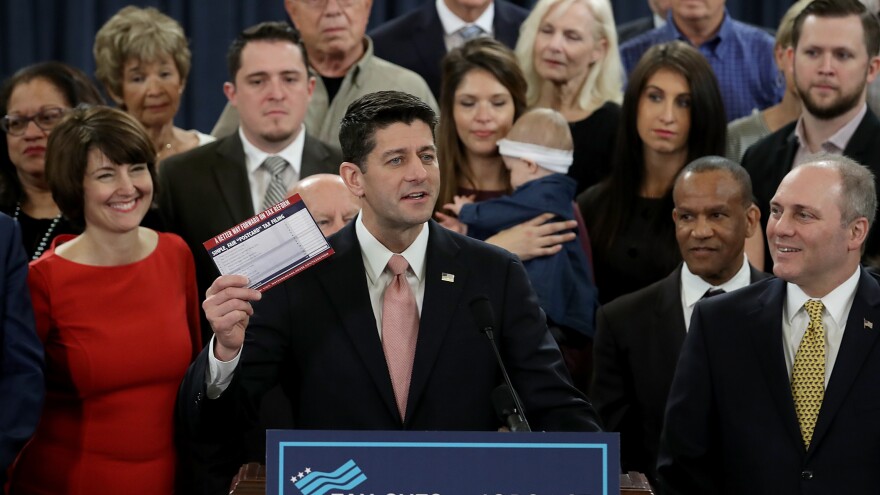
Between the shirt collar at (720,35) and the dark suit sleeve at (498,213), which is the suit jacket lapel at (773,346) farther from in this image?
the shirt collar at (720,35)

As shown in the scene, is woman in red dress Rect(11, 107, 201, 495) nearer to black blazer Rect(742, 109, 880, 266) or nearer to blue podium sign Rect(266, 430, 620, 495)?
blue podium sign Rect(266, 430, 620, 495)

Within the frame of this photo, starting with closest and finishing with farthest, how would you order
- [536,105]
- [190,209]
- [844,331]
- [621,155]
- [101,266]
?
[844,331], [101,266], [190,209], [621,155], [536,105]

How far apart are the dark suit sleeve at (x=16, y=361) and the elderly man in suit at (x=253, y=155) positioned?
868mm

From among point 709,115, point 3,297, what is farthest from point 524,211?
point 3,297

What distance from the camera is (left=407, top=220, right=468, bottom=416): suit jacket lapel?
284cm

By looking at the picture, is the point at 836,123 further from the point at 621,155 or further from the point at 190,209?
the point at 190,209

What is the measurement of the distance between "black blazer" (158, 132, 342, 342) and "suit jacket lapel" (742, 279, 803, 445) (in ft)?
5.15

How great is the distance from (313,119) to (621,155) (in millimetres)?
1140

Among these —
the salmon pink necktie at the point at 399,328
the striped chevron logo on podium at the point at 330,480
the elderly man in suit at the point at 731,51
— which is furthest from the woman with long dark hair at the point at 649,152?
the striped chevron logo on podium at the point at 330,480

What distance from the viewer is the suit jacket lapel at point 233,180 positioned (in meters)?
4.18

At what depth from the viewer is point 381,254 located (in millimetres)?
2955

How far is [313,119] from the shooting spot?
16.0 feet

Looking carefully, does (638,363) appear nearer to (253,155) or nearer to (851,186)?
(851,186)

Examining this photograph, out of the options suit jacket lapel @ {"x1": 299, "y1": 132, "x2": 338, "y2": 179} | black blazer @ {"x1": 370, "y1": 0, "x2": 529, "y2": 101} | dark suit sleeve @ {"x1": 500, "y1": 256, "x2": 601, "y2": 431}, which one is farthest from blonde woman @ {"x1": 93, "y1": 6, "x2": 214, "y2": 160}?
dark suit sleeve @ {"x1": 500, "y1": 256, "x2": 601, "y2": 431}
